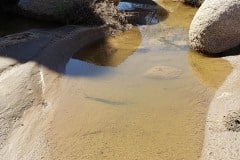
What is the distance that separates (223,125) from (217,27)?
2572mm

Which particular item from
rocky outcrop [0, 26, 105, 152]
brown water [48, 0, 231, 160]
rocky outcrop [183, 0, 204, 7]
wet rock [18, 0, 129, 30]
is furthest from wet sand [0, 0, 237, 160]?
rocky outcrop [183, 0, 204, 7]

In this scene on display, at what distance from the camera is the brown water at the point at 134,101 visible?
478 centimetres

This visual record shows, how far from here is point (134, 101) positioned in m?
5.79

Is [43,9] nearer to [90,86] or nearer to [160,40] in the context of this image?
[160,40]

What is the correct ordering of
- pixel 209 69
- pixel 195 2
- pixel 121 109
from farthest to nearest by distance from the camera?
pixel 195 2, pixel 209 69, pixel 121 109

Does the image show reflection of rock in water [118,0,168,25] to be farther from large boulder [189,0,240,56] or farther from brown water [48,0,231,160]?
large boulder [189,0,240,56]

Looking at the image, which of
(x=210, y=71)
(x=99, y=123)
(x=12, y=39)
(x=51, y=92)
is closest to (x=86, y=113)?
(x=99, y=123)

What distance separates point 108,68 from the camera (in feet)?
22.7

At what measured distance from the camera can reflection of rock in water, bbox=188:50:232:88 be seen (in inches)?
253

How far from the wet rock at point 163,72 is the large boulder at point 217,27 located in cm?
86

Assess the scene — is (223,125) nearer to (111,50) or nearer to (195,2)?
(111,50)

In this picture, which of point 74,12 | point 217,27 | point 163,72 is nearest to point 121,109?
point 163,72

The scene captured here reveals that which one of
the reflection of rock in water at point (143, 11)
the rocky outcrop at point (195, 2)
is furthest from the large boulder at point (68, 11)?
the rocky outcrop at point (195, 2)

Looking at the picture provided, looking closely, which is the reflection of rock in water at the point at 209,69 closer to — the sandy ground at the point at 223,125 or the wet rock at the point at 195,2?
the sandy ground at the point at 223,125
